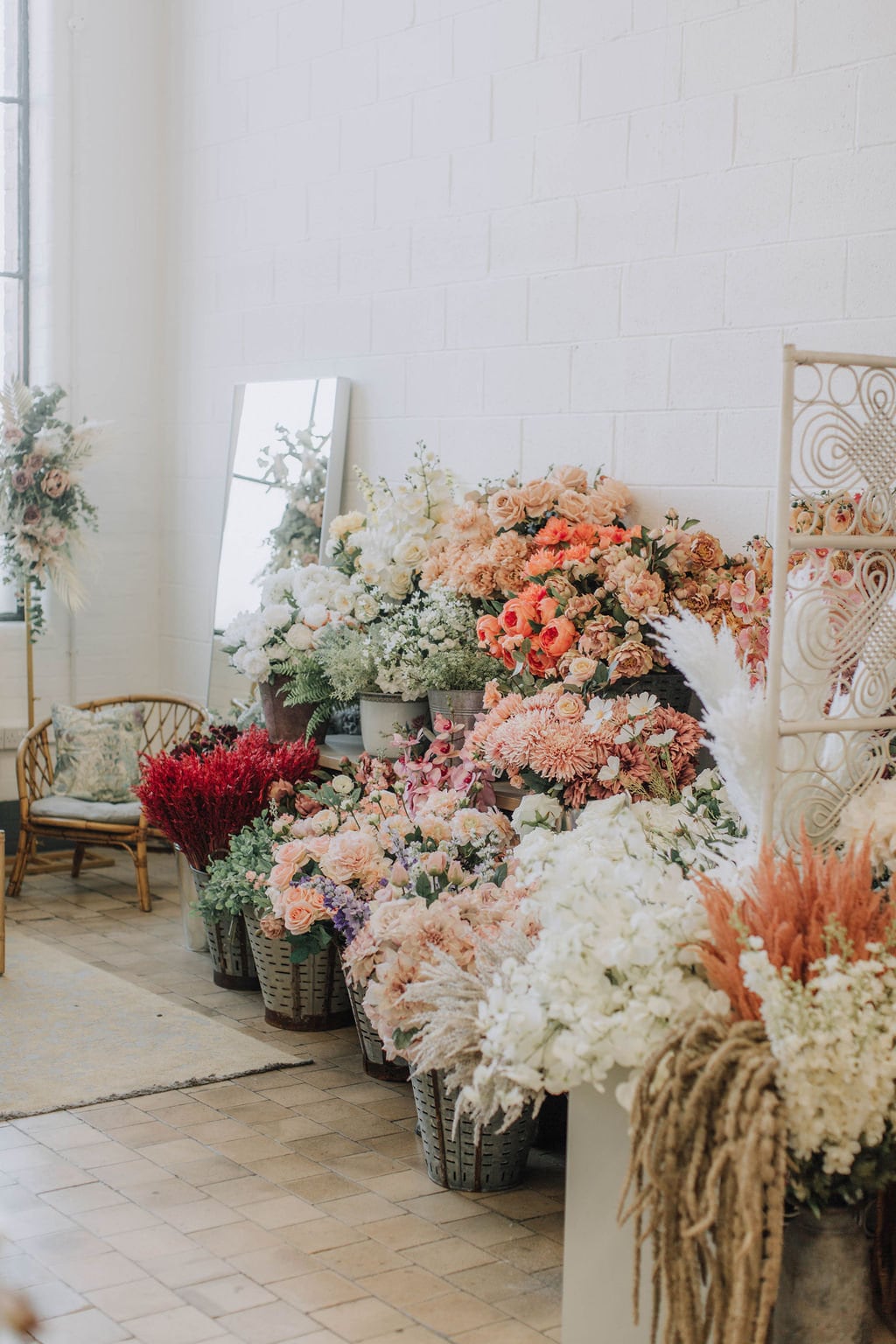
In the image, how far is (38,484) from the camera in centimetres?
583

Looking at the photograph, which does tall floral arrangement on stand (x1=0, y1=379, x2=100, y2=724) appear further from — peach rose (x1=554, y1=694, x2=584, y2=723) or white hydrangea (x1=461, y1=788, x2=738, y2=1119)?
white hydrangea (x1=461, y1=788, x2=738, y2=1119)

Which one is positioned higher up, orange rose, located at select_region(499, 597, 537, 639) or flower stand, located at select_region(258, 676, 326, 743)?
orange rose, located at select_region(499, 597, 537, 639)

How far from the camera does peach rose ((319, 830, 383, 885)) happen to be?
3.74 metres

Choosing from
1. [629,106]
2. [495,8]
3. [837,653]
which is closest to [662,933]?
[837,653]

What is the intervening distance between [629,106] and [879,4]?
825mm

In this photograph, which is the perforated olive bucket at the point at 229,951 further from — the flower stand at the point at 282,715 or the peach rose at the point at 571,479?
the peach rose at the point at 571,479

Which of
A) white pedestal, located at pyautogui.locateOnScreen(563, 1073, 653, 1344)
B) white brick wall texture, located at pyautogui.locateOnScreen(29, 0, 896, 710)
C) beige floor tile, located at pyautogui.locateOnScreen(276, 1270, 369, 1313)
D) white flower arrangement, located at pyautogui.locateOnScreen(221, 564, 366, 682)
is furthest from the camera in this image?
white flower arrangement, located at pyautogui.locateOnScreen(221, 564, 366, 682)

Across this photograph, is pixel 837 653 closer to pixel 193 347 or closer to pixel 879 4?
pixel 879 4

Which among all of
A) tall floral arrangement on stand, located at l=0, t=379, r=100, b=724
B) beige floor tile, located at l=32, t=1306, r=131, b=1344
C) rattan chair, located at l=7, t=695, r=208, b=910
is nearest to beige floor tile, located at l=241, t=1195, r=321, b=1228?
beige floor tile, located at l=32, t=1306, r=131, b=1344

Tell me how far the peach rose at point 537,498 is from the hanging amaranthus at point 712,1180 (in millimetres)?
2036

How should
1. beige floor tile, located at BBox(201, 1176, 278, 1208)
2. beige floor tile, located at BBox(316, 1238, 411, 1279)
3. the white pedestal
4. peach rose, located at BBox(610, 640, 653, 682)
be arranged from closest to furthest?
the white pedestal
beige floor tile, located at BBox(316, 1238, 411, 1279)
beige floor tile, located at BBox(201, 1176, 278, 1208)
peach rose, located at BBox(610, 640, 653, 682)

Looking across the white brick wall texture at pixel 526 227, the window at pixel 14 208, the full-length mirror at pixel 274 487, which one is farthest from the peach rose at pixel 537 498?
the window at pixel 14 208

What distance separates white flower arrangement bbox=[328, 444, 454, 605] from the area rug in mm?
1314

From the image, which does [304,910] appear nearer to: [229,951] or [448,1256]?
[229,951]
